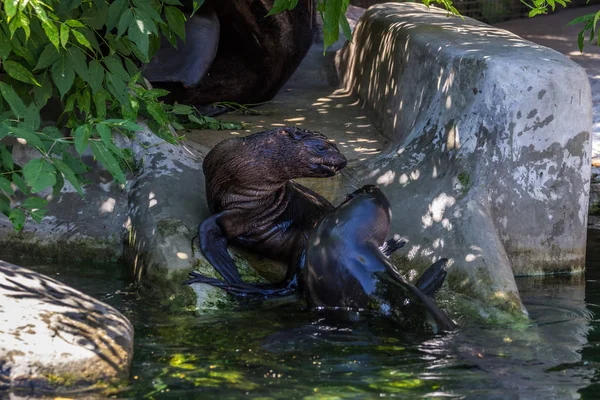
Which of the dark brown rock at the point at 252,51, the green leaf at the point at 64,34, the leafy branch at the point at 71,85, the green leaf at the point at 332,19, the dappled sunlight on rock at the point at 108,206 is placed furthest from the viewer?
the dark brown rock at the point at 252,51

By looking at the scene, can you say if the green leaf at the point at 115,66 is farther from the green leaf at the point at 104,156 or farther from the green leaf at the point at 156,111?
the green leaf at the point at 104,156

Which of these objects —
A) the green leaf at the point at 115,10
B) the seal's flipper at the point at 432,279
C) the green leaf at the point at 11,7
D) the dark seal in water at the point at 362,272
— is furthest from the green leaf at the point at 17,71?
the seal's flipper at the point at 432,279

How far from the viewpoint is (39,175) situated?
479 cm

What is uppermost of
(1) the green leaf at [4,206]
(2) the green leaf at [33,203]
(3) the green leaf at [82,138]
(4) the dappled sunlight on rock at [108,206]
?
(3) the green leaf at [82,138]

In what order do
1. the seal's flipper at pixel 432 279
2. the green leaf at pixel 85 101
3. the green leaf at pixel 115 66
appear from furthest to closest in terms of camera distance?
the green leaf at pixel 85 101 < the green leaf at pixel 115 66 < the seal's flipper at pixel 432 279

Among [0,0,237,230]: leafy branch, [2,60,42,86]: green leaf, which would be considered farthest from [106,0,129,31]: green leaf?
[2,60,42,86]: green leaf

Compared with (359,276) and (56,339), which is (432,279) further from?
(56,339)

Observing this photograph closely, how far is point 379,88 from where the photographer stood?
8.52 meters

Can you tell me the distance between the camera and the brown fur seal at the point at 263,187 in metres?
6.06

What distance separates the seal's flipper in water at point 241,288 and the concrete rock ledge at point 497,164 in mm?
941

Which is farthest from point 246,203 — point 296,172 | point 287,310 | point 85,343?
point 85,343

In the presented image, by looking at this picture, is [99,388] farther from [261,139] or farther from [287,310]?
[261,139]

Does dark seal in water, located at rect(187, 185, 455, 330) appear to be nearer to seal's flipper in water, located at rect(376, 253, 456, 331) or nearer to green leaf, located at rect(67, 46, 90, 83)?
seal's flipper in water, located at rect(376, 253, 456, 331)

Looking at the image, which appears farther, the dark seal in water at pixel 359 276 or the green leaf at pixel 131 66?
the green leaf at pixel 131 66
